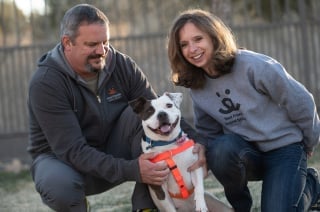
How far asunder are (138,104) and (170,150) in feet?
1.24

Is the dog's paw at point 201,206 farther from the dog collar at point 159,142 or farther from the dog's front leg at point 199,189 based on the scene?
the dog collar at point 159,142

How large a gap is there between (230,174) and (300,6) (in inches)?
208

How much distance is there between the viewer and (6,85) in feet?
32.5

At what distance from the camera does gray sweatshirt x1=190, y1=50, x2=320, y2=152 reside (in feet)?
15.5

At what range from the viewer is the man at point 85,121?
4.72 metres

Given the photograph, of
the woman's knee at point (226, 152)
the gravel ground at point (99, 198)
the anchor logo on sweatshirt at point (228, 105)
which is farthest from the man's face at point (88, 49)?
the gravel ground at point (99, 198)

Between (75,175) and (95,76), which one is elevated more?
(95,76)

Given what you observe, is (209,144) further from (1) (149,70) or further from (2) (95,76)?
(1) (149,70)

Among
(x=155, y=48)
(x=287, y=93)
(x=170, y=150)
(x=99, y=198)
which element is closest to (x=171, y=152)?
(x=170, y=150)

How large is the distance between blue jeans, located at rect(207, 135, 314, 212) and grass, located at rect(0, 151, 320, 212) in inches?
26.9

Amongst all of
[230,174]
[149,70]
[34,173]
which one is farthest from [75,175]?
[149,70]

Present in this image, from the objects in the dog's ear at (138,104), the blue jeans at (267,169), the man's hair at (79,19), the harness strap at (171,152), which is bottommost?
the blue jeans at (267,169)

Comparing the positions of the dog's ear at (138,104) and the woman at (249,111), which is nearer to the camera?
the woman at (249,111)

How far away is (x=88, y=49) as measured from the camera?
4.83 meters
